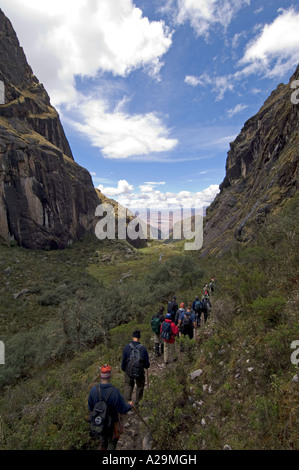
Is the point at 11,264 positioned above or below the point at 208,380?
below

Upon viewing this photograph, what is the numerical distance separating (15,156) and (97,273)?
38966mm

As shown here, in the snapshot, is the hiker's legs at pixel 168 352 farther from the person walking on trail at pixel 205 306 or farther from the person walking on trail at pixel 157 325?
the person walking on trail at pixel 205 306

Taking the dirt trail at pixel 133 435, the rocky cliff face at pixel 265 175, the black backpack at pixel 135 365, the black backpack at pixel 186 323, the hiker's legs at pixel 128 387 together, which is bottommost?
the dirt trail at pixel 133 435

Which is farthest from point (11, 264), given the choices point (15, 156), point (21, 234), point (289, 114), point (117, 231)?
point (117, 231)

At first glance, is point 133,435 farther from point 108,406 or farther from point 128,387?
point 108,406

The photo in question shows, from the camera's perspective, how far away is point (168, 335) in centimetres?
796

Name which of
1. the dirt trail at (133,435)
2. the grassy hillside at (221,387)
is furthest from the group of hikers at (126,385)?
the grassy hillside at (221,387)

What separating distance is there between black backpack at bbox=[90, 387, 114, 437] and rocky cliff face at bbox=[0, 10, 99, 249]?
206ft

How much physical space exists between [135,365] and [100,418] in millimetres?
1810

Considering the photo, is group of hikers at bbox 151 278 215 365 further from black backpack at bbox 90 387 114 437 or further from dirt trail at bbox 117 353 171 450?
black backpack at bbox 90 387 114 437

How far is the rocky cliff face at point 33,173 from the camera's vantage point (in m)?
60.0

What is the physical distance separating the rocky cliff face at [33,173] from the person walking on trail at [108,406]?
6251 centimetres

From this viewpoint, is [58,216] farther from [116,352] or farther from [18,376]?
[116,352]

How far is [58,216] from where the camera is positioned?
78.6 metres
